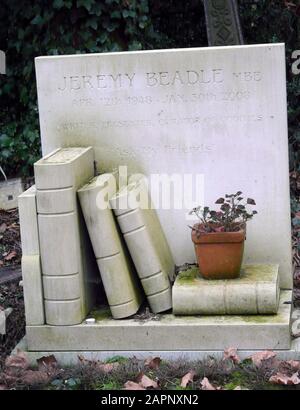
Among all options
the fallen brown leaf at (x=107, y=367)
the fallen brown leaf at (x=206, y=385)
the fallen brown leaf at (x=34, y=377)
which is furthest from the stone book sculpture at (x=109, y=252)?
the fallen brown leaf at (x=206, y=385)

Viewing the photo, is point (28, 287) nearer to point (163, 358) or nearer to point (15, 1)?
point (163, 358)

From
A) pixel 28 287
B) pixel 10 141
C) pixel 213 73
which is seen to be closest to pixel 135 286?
pixel 28 287

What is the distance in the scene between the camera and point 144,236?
4.52 meters

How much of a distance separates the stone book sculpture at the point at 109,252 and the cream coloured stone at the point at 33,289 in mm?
326

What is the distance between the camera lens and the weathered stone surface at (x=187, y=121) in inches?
193

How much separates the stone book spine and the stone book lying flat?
0.53 metres

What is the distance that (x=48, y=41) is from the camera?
7.75 m

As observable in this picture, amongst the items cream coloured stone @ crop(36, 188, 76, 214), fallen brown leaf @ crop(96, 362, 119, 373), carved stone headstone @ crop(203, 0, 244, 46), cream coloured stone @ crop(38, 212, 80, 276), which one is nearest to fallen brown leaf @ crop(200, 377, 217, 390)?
fallen brown leaf @ crop(96, 362, 119, 373)

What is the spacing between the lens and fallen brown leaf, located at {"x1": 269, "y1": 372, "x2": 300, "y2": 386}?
4043 mm

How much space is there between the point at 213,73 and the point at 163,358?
64.5 inches

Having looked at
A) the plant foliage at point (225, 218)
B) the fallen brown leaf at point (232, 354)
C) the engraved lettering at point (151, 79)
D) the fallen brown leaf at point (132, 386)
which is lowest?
the fallen brown leaf at point (132, 386)

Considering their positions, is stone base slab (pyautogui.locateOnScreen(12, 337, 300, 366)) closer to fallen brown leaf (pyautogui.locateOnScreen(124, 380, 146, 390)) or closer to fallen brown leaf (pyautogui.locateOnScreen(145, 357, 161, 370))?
fallen brown leaf (pyautogui.locateOnScreen(145, 357, 161, 370))

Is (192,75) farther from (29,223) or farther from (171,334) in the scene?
(171,334)

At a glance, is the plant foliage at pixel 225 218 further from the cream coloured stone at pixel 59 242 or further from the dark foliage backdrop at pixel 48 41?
the dark foliage backdrop at pixel 48 41
